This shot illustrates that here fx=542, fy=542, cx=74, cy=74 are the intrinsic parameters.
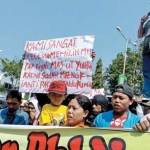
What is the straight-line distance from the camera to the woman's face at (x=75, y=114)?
5477 mm

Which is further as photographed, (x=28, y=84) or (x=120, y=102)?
(x=28, y=84)

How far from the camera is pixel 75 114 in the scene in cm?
550

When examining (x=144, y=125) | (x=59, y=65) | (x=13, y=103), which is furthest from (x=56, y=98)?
(x=59, y=65)

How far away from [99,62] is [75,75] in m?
50.9

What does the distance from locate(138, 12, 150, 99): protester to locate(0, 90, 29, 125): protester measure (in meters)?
1.74

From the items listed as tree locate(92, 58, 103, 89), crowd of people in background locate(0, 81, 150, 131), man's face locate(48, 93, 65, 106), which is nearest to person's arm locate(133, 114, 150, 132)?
crowd of people in background locate(0, 81, 150, 131)

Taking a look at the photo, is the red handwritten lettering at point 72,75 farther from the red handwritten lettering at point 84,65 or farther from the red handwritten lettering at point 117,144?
the red handwritten lettering at point 117,144

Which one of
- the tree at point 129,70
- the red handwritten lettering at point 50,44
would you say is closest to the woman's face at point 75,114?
the red handwritten lettering at point 50,44

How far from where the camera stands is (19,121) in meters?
6.67

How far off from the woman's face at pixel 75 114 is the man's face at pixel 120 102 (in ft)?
1.11

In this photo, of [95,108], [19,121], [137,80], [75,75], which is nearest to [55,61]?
[75,75]

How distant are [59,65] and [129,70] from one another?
1411 inches

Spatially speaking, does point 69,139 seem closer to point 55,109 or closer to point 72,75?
point 55,109

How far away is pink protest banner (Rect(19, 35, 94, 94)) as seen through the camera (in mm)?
8500
